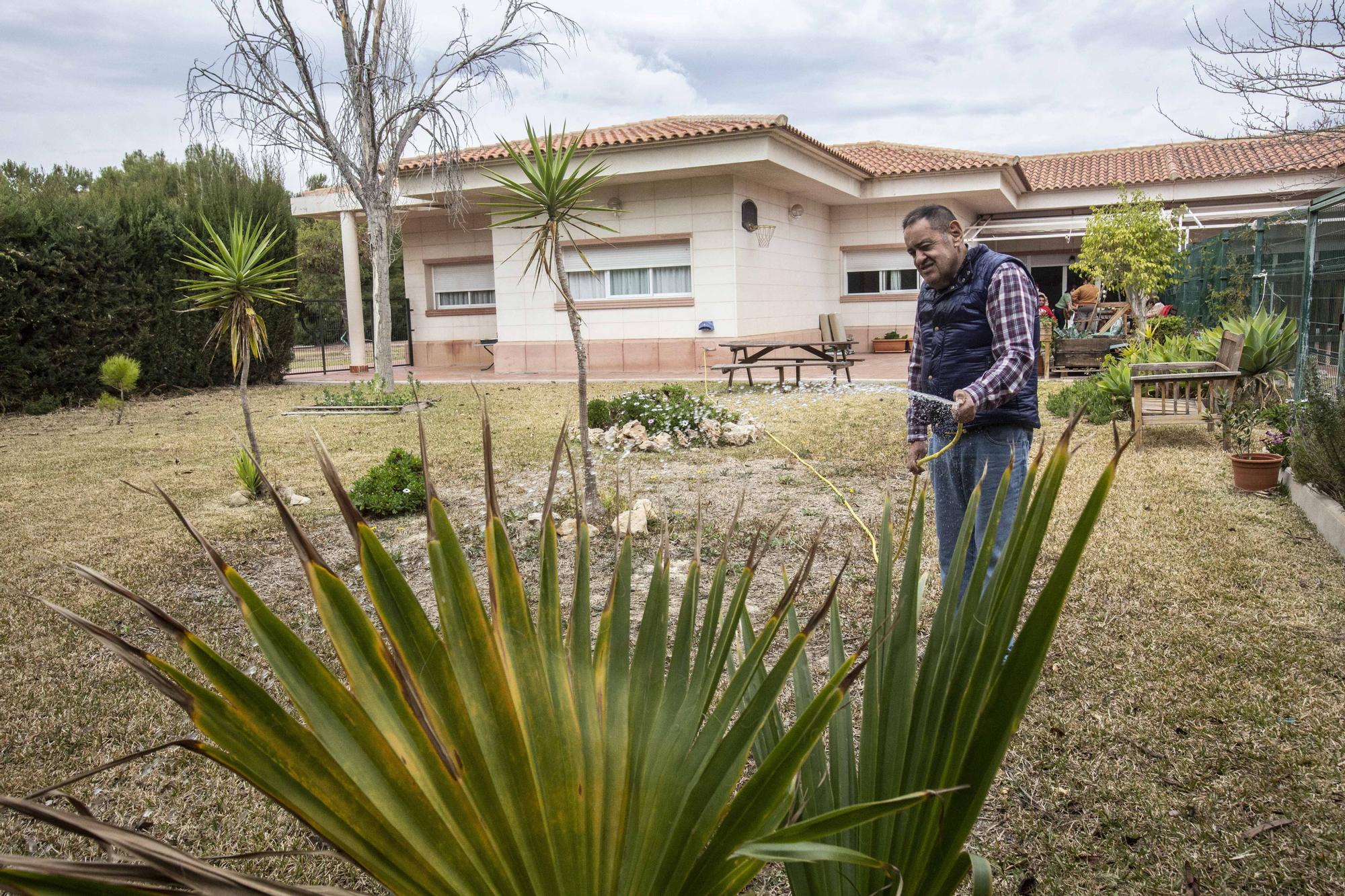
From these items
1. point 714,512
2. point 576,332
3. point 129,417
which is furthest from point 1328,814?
point 129,417

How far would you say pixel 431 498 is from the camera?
971 millimetres

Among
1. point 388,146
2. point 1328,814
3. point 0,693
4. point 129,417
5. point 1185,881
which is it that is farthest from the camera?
point 388,146

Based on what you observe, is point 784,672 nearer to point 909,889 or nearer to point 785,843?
point 785,843

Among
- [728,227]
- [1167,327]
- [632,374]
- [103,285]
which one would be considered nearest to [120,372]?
[103,285]

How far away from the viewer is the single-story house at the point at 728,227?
16875 millimetres

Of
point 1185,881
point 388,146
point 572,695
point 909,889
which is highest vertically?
point 388,146

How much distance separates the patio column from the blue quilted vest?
17.5 m

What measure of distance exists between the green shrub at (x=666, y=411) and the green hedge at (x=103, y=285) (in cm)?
774

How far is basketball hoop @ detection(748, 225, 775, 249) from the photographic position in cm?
1781

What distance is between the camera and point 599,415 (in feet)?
31.1

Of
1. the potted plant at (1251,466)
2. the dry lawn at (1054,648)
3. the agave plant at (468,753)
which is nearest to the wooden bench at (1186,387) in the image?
the dry lawn at (1054,648)

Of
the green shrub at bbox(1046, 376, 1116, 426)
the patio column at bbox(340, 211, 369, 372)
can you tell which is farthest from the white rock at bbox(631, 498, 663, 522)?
the patio column at bbox(340, 211, 369, 372)

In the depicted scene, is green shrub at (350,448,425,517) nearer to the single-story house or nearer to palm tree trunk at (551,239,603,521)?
palm tree trunk at (551,239,603,521)

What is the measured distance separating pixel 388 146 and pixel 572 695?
16061mm
